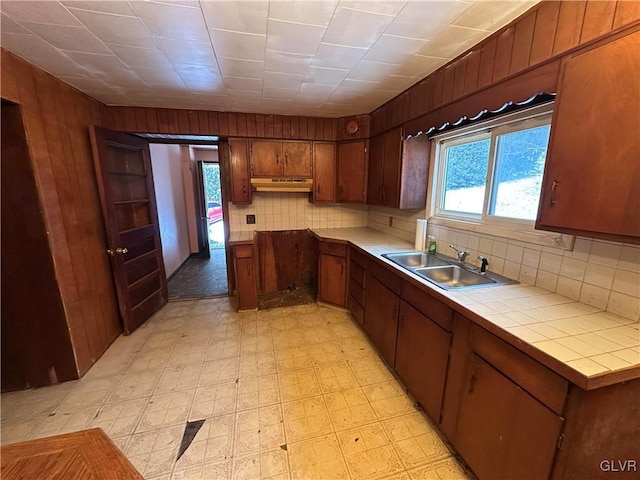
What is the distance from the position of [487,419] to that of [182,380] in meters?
2.07

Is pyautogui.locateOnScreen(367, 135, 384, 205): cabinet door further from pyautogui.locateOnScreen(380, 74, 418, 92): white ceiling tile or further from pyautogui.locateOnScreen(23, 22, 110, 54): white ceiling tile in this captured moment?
pyautogui.locateOnScreen(23, 22, 110, 54): white ceiling tile

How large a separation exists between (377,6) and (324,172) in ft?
7.08

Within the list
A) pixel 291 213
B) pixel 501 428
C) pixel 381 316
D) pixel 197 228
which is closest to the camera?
pixel 501 428

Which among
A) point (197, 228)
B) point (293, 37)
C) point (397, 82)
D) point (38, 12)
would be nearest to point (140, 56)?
point (38, 12)

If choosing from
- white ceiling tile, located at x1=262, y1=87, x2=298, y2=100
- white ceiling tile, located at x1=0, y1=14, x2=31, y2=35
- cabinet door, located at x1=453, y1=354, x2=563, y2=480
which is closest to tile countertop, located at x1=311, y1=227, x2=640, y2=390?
cabinet door, located at x1=453, y1=354, x2=563, y2=480

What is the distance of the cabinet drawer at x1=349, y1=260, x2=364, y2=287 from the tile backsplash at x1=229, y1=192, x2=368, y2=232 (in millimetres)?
1019

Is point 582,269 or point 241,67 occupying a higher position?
point 241,67

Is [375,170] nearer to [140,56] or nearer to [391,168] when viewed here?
[391,168]

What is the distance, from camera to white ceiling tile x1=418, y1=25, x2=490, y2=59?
1462 mm

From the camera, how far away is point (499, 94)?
59.0 inches

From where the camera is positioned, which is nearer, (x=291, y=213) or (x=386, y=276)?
(x=386, y=276)

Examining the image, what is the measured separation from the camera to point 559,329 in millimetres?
1112

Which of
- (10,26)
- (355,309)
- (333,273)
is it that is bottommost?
(355,309)

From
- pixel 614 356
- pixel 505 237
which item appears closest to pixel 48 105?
pixel 505 237
